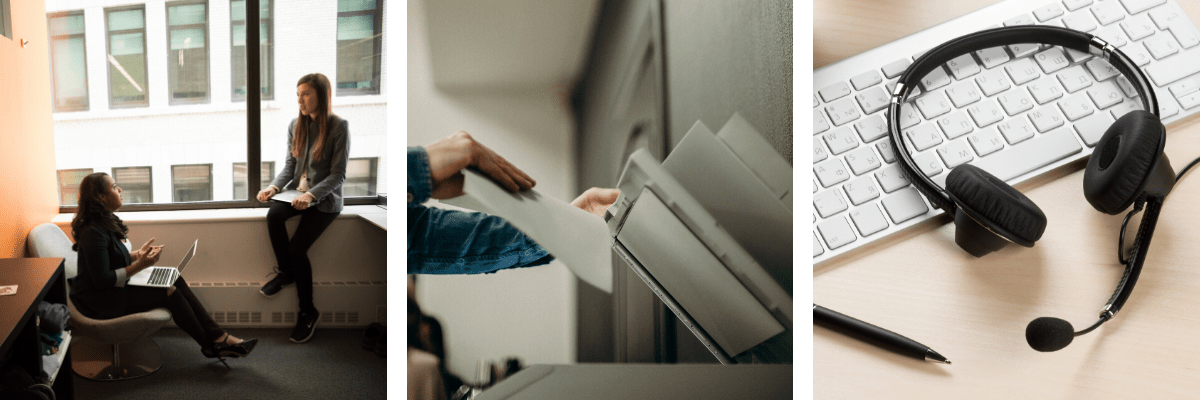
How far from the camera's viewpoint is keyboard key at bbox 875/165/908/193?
492 millimetres

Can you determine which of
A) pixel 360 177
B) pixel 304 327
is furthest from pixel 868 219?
pixel 304 327

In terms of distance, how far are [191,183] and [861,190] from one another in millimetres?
928

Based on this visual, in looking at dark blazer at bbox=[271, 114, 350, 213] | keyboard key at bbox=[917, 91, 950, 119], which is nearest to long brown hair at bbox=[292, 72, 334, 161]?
dark blazer at bbox=[271, 114, 350, 213]

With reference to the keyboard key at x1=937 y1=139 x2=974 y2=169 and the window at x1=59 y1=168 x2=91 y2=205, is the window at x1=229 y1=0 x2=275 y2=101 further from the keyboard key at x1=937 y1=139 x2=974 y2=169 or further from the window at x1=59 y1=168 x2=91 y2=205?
the keyboard key at x1=937 y1=139 x2=974 y2=169

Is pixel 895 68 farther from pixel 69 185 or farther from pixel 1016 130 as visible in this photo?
pixel 69 185

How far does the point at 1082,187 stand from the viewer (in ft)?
1.64

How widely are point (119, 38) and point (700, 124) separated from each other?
0.89m

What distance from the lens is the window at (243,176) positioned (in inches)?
31.5

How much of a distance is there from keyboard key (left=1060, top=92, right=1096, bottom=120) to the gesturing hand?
1.42ft

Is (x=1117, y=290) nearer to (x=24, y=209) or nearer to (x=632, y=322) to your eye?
(x=632, y=322)

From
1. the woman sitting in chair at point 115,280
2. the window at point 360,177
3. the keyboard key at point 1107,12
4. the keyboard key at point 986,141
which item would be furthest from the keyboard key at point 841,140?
the woman sitting in chair at point 115,280

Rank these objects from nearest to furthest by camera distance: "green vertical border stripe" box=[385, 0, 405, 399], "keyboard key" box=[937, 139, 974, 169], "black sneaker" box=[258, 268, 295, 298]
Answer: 1. "green vertical border stripe" box=[385, 0, 405, 399]
2. "keyboard key" box=[937, 139, 974, 169]
3. "black sneaker" box=[258, 268, 295, 298]

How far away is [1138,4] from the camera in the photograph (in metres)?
0.57

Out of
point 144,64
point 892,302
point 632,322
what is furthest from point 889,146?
point 144,64
